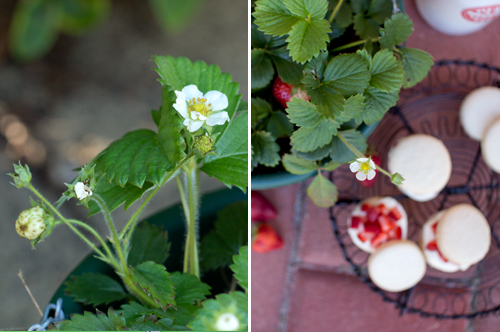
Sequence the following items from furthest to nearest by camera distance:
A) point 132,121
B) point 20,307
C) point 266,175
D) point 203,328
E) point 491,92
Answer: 1. point 132,121
2. point 20,307
3. point 491,92
4. point 266,175
5. point 203,328

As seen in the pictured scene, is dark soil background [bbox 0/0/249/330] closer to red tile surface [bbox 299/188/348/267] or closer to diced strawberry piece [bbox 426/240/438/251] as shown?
red tile surface [bbox 299/188/348/267]

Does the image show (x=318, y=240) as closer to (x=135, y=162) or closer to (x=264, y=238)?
(x=264, y=238)

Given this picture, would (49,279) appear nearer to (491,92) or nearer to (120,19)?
(120,19)

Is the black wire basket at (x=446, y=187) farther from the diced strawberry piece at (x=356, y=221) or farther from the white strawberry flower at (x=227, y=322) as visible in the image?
the white strawberry flower at (x=227, y=322)

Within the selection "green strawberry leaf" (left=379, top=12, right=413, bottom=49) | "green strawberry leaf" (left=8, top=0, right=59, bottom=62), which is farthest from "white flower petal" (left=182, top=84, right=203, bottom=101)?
"green strawberry leaf" (left=8, top=0, right=59, bottom=62)

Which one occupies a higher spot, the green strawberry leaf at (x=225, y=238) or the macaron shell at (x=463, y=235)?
the macaron shell at (x=463, y=235)

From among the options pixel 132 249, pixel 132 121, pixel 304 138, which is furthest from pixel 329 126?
pixel 132 121

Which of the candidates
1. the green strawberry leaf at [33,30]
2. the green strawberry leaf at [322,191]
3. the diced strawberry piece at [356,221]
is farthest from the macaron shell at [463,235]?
the green strawberry leaf at [33,30]
